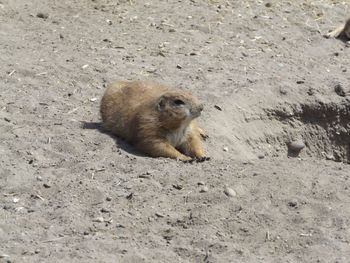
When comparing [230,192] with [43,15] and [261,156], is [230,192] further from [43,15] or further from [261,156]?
[43,15]

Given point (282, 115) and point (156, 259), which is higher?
point (156, 259)

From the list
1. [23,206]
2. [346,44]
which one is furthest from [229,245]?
[346,44]

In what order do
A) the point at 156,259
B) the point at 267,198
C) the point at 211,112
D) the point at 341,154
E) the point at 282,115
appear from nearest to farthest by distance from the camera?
1. the point at 156,259
2. the point at 267,198
3. the point at 211,112
4. the point at 282,115
5. the point at 341,154

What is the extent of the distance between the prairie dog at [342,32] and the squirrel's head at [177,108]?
12.4 ft

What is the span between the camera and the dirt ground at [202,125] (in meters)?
5.16

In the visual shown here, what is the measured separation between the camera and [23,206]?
5.54 m

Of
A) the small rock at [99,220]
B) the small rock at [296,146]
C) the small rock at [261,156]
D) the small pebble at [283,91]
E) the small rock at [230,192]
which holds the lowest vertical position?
the small rock at [296,146]

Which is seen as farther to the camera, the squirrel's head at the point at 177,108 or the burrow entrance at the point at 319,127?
the burrow entrance at the point at 319,127

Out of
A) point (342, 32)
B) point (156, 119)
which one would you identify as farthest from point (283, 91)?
point (156, 119)

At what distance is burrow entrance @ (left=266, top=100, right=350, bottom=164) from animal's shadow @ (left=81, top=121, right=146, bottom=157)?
1889 mm

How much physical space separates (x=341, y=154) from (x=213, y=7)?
270cm

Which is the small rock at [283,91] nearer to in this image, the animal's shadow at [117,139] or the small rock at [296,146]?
the small rock at [296,146]

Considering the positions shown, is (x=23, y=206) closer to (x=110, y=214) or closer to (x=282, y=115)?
(x=110, y=214)

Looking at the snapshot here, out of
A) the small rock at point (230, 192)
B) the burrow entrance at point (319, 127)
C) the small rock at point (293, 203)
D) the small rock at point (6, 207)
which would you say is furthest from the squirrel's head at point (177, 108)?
the small rock at point (6, 207)
